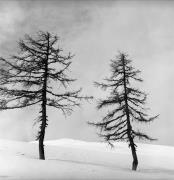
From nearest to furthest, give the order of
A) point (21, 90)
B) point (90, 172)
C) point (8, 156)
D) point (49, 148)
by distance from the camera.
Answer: point (90, 172), point (8, 156), point (21, 90), point (49, 148)

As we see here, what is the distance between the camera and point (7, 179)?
15938 mm

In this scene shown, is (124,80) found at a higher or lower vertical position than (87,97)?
higher

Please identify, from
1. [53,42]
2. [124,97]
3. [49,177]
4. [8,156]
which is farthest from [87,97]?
[49,177]

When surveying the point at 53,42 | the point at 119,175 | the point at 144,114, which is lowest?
the point at 119,175

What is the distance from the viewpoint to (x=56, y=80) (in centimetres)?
2586

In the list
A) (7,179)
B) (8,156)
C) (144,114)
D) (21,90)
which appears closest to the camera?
(7,179)

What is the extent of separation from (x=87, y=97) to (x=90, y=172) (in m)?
7.65

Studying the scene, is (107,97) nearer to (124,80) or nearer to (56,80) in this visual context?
(124,80)

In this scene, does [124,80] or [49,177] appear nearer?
[49,177]

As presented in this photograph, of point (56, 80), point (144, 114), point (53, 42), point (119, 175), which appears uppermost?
point (53, 42)

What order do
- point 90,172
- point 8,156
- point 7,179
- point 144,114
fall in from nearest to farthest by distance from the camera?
1. point 7,179
2. point 90,172
3. point 8,156
4. point 144,114

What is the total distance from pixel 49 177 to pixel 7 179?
214 cm

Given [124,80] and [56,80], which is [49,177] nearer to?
[56,80]

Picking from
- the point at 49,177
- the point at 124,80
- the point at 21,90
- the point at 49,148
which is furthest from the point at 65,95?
the point at 49,148
